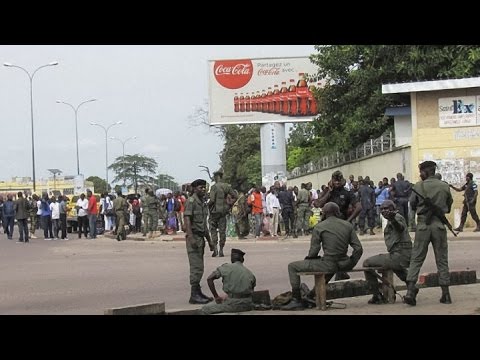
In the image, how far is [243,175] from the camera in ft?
236

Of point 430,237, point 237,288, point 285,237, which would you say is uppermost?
point 430,237

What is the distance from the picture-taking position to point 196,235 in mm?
11453

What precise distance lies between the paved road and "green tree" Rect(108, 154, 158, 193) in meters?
80.1

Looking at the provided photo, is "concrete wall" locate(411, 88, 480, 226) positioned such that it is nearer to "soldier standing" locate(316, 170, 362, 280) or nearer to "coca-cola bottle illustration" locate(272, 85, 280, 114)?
"soldier standing" locate(316, 170, 362, 280)

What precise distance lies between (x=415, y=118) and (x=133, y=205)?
1142cm

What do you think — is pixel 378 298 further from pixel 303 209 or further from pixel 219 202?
pixel 303 209

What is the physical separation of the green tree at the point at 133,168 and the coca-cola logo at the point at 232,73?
60.0m

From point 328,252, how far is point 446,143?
49.4 ft

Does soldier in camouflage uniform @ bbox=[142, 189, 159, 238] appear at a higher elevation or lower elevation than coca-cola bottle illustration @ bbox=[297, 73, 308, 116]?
lower

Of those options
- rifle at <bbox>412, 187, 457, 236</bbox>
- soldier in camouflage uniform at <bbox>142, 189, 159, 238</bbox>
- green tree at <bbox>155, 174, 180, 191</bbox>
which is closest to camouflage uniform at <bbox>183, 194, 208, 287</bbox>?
rifle at <bbox>412, 187, 457, 236</bbox>

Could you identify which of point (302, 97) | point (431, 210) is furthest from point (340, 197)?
point (302, 97)

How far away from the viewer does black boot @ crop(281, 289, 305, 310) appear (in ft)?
33.7

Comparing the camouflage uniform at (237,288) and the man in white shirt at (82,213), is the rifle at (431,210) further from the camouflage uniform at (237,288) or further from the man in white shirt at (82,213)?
the man in white shirt at (82,213)
